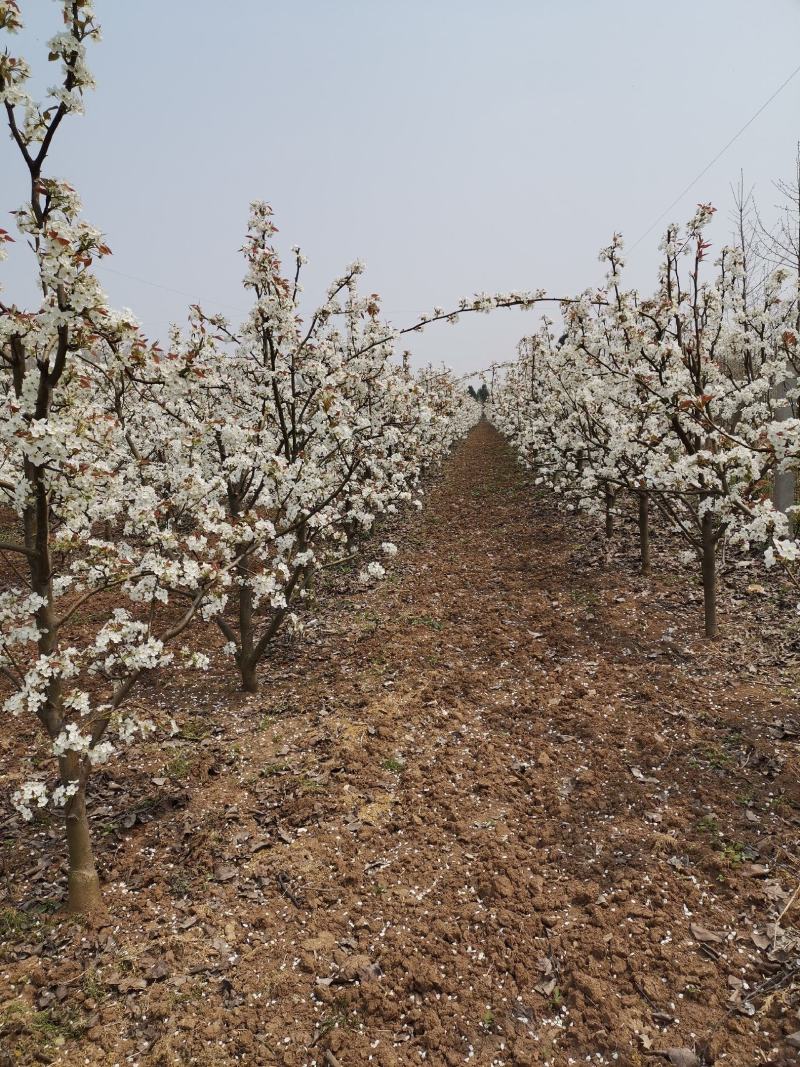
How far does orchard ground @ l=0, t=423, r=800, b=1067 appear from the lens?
152 inches

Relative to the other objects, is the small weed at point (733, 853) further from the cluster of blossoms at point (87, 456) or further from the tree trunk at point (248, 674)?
the tree trunk at point (248, 674)

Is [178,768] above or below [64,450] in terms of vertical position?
below

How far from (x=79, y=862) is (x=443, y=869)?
9.71 ft

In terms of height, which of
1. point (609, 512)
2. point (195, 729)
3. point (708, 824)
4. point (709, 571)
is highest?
point (609, 512)

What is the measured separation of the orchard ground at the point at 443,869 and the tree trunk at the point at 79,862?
6.4 inches

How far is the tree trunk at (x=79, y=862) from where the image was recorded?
472 cm

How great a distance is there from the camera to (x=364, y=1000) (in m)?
4.04

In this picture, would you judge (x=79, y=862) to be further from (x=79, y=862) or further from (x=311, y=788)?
(x=311, y=788)

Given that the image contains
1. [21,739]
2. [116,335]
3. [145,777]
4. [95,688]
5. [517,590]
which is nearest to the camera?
[116,335]

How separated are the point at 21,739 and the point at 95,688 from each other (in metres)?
1.18

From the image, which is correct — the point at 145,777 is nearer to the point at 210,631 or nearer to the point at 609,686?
the point at 210,631

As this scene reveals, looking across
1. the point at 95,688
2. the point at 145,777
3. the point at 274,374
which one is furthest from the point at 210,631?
the point at 274,374

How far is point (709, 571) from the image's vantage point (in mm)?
8672

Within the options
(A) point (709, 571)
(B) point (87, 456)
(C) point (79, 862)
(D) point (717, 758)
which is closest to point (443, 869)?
(C) point (79, 862)
